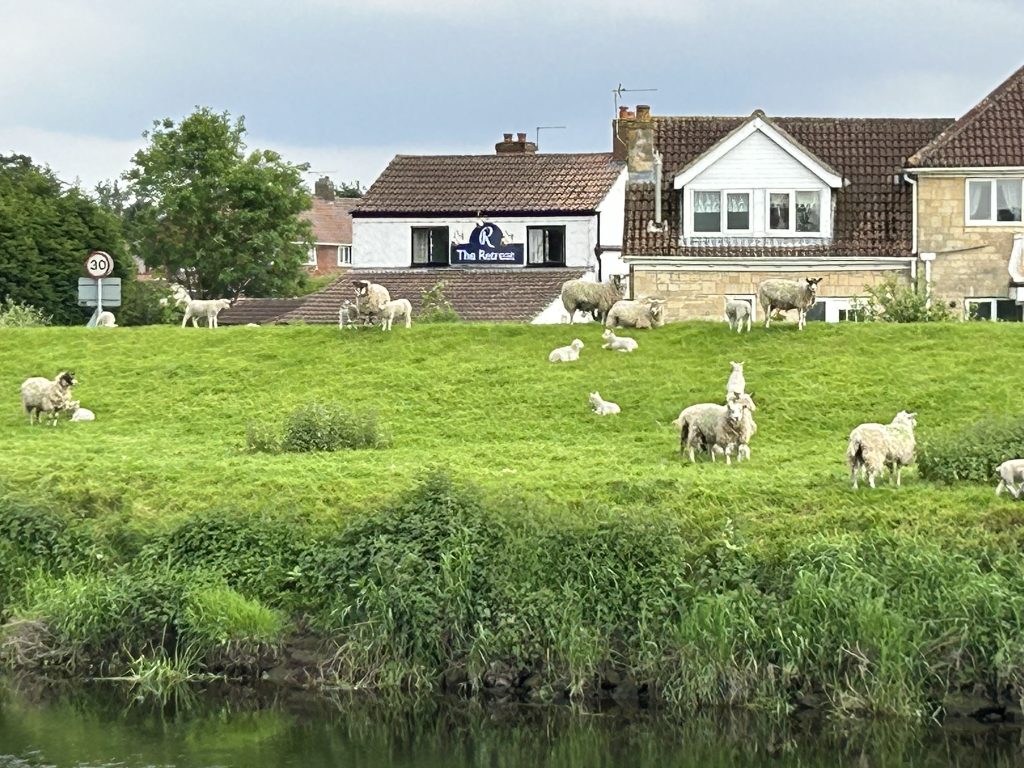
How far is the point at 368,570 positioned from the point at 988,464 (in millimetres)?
8335

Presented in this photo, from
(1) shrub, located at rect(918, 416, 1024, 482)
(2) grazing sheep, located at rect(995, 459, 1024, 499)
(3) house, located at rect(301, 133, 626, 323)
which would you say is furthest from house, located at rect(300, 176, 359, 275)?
(2) grazing sheep, located at rect(995, 459, 1024, 499)

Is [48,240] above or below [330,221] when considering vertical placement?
below

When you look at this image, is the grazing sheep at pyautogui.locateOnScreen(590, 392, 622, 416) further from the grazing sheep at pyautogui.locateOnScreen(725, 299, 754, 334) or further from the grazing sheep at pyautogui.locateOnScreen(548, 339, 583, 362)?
the grazing sheep at pyautogui.locateOnScreen(725, 299, 754, 334)

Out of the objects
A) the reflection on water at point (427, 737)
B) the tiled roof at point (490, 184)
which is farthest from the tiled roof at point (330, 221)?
the reflection on water at point (427, 737)

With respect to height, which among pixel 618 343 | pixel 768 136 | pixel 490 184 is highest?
pixel 490 184

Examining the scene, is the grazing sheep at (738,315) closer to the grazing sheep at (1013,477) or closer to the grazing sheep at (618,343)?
the grazing sheep at (618,343)

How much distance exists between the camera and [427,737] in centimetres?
2053

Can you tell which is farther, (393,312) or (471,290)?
(471,290)

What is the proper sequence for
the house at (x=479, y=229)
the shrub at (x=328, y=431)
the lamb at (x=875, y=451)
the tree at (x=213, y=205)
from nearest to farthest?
the lamb at (x=875, y=451), the shrub at (x=328, y=431), the house at (x=479, y=229), the tree at (x=213, y=205)

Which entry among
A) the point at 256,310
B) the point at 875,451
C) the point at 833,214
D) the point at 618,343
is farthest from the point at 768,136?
the point at 256,310

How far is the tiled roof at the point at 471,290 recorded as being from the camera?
55.8 m

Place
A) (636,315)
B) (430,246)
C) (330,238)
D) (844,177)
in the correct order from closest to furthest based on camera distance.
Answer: (636,315)
(844,177)
(430,246)
(330,238)

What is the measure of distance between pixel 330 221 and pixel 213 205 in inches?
1422

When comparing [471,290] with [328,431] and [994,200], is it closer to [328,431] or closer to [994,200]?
[994,200]
